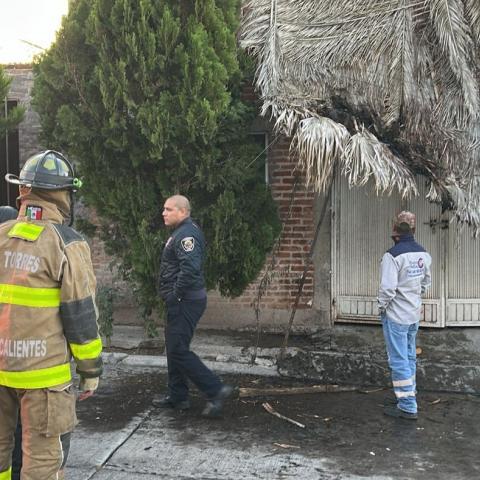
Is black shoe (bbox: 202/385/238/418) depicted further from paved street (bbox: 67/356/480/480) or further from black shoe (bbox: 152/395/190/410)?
black shoe (bbox: 152/395/190/410)

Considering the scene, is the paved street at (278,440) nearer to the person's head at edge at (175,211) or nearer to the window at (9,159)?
the person's head at edge at (175,211)

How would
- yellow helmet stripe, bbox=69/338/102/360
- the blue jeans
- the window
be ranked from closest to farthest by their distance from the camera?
yellow helmet stripe, bbox=69/338/102/360 → the blue jeans → the window

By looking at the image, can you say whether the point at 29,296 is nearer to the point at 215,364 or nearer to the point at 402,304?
the point at 402,304

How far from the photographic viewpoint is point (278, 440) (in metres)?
4.28

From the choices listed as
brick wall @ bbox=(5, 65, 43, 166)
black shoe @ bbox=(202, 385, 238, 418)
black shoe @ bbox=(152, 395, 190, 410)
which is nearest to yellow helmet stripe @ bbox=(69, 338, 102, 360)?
black shoe @ bbox=(202, 385, 238, 418)

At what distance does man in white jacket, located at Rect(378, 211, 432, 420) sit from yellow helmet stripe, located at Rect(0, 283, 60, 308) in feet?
9.59

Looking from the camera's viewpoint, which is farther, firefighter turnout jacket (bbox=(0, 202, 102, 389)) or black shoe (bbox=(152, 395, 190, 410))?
black shoe (bbox=(152, 395, 190, 410))

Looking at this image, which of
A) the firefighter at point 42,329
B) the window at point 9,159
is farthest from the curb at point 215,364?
the firefighter at point 42,329

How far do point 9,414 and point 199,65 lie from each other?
348 cm

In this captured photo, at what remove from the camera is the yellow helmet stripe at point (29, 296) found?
272cm

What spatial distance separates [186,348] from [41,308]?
2.14 meters

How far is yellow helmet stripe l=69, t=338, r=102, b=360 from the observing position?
9.15ft

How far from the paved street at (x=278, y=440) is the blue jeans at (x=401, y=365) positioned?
7.1 inches

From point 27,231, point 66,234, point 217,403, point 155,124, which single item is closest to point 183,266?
point 217,403
